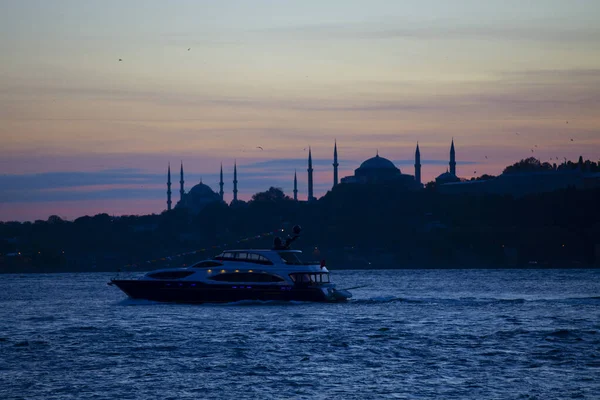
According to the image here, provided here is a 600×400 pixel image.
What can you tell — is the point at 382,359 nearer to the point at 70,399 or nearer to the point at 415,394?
the point at 415,394

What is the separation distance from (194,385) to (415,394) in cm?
624

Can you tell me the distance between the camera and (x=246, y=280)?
56.4m

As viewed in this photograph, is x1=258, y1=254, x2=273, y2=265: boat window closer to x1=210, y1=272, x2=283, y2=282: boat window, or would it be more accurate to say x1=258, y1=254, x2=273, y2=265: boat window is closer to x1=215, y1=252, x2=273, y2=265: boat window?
x1=215, y1=252, x2=273, y2=265: boat window

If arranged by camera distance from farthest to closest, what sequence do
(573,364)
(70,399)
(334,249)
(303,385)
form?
(334,249)
(573,364)
(303,385)
(70,399)

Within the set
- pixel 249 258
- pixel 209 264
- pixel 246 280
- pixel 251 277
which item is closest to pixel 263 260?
pixel 249 258

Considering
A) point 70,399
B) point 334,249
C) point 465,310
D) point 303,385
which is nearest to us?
point 70,399

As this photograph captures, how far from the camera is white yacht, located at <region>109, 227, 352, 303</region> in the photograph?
185 ft

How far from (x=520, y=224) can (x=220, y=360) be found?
557ft

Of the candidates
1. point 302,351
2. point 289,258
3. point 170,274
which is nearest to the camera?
point 302,351

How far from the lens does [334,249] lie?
19338 cm

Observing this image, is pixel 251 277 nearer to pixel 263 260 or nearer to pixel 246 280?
pixel 246 280

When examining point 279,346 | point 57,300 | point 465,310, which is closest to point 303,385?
point 279,346

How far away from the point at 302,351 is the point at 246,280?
1890cm

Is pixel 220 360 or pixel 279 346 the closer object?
pixel 220 360
